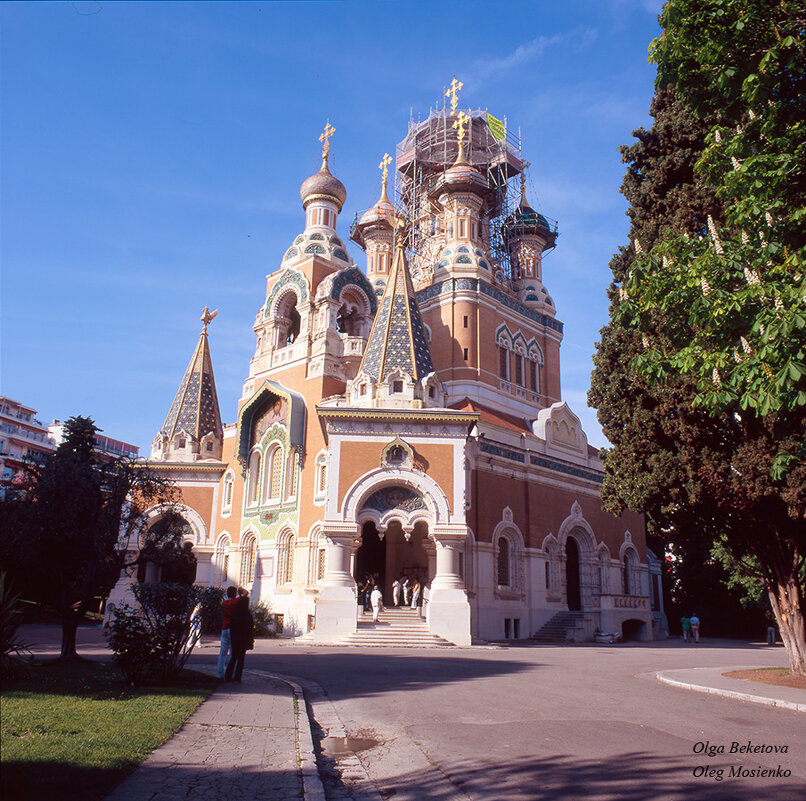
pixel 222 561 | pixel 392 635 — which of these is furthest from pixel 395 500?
pixel 222 561

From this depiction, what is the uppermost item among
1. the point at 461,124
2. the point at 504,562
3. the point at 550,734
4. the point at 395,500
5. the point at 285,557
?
the point at 461,124

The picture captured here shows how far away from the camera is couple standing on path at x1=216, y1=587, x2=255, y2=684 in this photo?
9156 mm

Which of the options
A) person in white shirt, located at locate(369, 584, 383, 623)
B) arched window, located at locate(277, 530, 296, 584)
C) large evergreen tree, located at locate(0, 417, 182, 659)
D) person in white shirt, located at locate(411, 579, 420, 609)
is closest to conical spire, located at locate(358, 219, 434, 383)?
person in white shirt, located at locate(369, 584, 383, 623)

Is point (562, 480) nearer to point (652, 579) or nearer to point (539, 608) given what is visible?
point (539, 608)

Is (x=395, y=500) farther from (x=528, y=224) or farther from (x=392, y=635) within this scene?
(x=528, y=224)

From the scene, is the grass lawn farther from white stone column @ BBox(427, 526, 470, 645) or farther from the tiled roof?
the tiled roof

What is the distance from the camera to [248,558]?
27297mm

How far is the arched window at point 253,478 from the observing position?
27.8 meters

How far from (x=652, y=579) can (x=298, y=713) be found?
29077 millimetres

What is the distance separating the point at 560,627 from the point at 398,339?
37.2 ft

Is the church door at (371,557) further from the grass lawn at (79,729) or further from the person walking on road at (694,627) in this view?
the grass lawn at (79,729)

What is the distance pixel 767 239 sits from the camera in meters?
8.33

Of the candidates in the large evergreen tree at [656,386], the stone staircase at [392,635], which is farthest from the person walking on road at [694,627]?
the large evergreen tree at [656,386]

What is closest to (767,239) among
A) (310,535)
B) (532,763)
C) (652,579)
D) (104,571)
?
(532,763)
